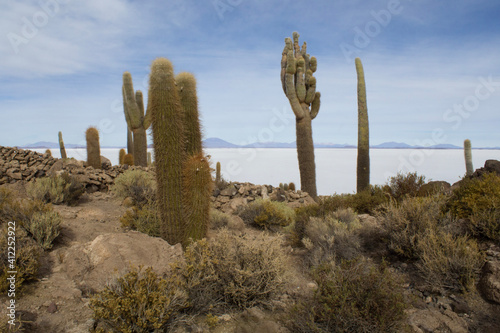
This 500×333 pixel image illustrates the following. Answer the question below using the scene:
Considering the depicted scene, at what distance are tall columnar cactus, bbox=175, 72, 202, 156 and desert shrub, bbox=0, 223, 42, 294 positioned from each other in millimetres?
3208

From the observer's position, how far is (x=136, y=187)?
33.6 feet

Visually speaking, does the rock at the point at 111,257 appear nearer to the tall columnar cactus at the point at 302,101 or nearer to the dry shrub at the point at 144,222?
the dry shrub at the point at 144,222

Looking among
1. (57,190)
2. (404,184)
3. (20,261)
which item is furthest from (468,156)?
(20,261)

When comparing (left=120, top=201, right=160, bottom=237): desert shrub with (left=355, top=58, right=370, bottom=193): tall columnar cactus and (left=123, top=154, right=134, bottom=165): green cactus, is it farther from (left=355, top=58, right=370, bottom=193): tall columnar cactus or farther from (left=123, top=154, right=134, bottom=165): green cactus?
(left=355, top=58, right=370, bottom=193): tall columnar cactus

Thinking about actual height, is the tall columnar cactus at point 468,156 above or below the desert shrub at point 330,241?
above

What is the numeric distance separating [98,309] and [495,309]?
4813 mm

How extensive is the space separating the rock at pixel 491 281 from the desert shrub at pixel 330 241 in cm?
185

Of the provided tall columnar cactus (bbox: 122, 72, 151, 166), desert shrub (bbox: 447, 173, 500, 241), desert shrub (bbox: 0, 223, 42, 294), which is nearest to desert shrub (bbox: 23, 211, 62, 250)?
desert shrub (bbox: 0, 223, 42, 294)

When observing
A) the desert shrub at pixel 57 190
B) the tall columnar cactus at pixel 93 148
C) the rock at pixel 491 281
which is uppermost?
the tall columnar cactus at pixel 93 148

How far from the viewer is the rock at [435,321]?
4125 mm

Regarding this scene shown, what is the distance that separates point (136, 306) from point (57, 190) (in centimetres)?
745

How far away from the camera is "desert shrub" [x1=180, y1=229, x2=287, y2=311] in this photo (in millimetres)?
4236

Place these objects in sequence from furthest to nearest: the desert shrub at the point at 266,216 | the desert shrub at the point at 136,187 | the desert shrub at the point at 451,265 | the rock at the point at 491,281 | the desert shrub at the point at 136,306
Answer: the desert shrub at the point at 136,187 → the desert shrub at the point at 266,216 → the desert shrub at the point at 451,265 → the rock at the point at 491,281 → the desert shrub at the point at 136,306

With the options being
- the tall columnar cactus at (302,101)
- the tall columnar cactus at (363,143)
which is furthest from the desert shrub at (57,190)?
the tall columnar cactus at (363,143)
